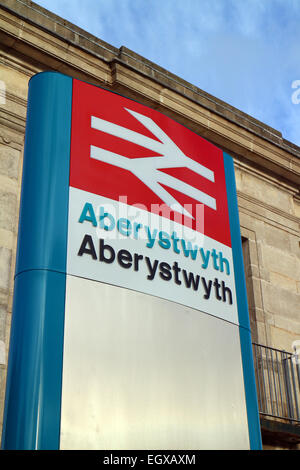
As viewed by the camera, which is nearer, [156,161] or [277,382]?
[156,161]

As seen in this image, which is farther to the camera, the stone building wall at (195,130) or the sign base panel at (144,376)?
the stone building wall at (195,130)

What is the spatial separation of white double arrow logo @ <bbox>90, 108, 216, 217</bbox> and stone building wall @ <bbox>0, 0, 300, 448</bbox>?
356 cm

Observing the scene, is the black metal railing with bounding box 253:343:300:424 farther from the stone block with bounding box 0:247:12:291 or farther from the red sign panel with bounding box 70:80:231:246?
the red sign panel with bounding box 70:80:231:246

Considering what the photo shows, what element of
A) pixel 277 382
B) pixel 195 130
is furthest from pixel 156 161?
pixel 195 130

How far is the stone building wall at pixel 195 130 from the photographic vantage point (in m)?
8.45

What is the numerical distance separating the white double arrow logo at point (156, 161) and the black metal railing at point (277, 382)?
4773mm

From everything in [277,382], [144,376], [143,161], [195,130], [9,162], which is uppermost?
[195,130]

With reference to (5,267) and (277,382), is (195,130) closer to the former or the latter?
(277,382)

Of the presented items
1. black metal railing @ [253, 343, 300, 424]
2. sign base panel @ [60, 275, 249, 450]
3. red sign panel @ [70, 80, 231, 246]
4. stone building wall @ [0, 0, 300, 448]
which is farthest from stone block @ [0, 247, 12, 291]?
sign base panel @ [60, 275, 249, 450]

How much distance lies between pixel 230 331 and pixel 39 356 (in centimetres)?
149

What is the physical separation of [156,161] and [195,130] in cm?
638

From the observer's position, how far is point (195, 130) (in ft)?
35.3

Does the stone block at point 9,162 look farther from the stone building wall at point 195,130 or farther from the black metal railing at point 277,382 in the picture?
the black metal railing at point 277,382

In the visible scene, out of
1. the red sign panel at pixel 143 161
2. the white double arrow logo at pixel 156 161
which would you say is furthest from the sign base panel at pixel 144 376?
the white double arrow logo at pixel 156 161
